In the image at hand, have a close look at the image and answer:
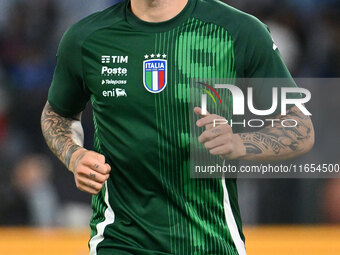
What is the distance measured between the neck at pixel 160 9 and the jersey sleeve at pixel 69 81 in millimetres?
313

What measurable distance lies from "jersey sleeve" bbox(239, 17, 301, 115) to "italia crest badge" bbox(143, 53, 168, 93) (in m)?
0.31

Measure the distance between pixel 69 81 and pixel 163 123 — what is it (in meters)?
0.51

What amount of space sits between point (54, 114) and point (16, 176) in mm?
3219

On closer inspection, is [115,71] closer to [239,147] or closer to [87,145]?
[239,147]

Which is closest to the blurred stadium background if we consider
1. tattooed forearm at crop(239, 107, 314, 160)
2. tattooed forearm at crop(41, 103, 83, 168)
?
tattooed forearm at crop(41, 103, 83, 168)

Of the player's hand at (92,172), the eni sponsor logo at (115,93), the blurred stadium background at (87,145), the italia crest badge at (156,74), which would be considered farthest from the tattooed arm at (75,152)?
the blurred stadium background at (87,145)

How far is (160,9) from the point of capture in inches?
119

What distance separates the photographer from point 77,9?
7086mm

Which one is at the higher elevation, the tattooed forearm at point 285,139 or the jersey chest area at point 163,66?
the jersey chest area at point 163,66

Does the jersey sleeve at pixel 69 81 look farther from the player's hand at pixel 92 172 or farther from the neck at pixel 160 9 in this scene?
the player's hand at pixel 92 172

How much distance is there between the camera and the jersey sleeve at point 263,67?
289 cm

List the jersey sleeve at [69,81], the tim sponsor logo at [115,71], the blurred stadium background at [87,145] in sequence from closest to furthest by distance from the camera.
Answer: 1. the tim sponsor logo at [115,71]
2. the jersey sleeve at [69,81]
3. the blurred stadium background at [87,145]

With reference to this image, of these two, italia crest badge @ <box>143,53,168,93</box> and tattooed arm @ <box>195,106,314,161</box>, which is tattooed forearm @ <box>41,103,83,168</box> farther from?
tattooed arm @ <box>195,106,314,161</box>

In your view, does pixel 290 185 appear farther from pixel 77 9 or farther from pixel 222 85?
pixel 222 85
